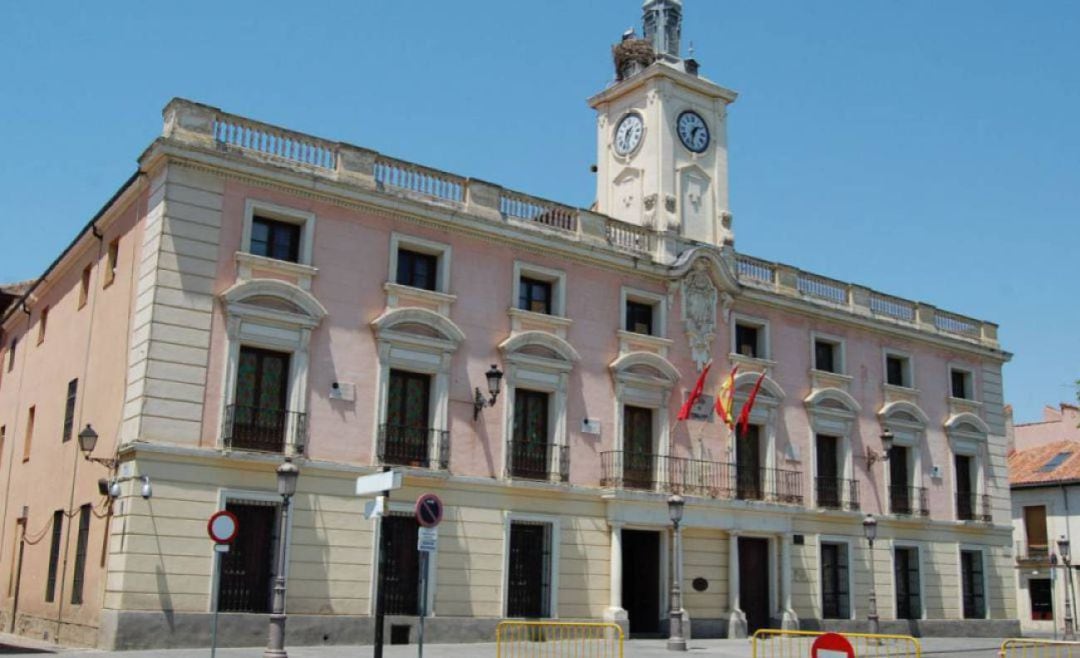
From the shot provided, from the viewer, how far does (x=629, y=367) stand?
26688 mm

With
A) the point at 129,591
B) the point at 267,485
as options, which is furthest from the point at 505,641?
the point at 129,591

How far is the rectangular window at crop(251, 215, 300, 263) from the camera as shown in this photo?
72.5ft

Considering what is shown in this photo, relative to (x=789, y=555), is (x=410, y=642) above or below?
below

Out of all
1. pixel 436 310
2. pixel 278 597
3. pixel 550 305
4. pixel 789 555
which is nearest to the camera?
pixel 278 597

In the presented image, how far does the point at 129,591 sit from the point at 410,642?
566 cm

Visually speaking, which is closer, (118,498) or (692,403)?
(118,498)

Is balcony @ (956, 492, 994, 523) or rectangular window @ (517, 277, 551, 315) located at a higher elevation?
rectangular window @ (517, 277, 551, 315)

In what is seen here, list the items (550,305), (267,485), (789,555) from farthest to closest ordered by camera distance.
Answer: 1. (789,555)
2. (550,305)
3. (267,485)

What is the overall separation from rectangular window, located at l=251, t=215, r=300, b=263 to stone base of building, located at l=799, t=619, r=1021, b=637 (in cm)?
1578


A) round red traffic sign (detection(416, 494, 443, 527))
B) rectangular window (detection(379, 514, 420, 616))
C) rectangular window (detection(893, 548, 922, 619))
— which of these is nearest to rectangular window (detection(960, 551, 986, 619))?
rectangular window (detection(893, 548, 922, 619))

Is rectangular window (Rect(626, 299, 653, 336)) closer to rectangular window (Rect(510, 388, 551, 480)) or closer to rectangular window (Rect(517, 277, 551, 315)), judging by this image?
rectangular window (Rect(517, 277, 551, 315))

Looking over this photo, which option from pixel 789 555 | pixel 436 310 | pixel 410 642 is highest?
pixel 436 310

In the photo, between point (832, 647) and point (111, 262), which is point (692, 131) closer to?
point (111, 262)

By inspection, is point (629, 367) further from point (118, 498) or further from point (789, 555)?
point (118, 498)
